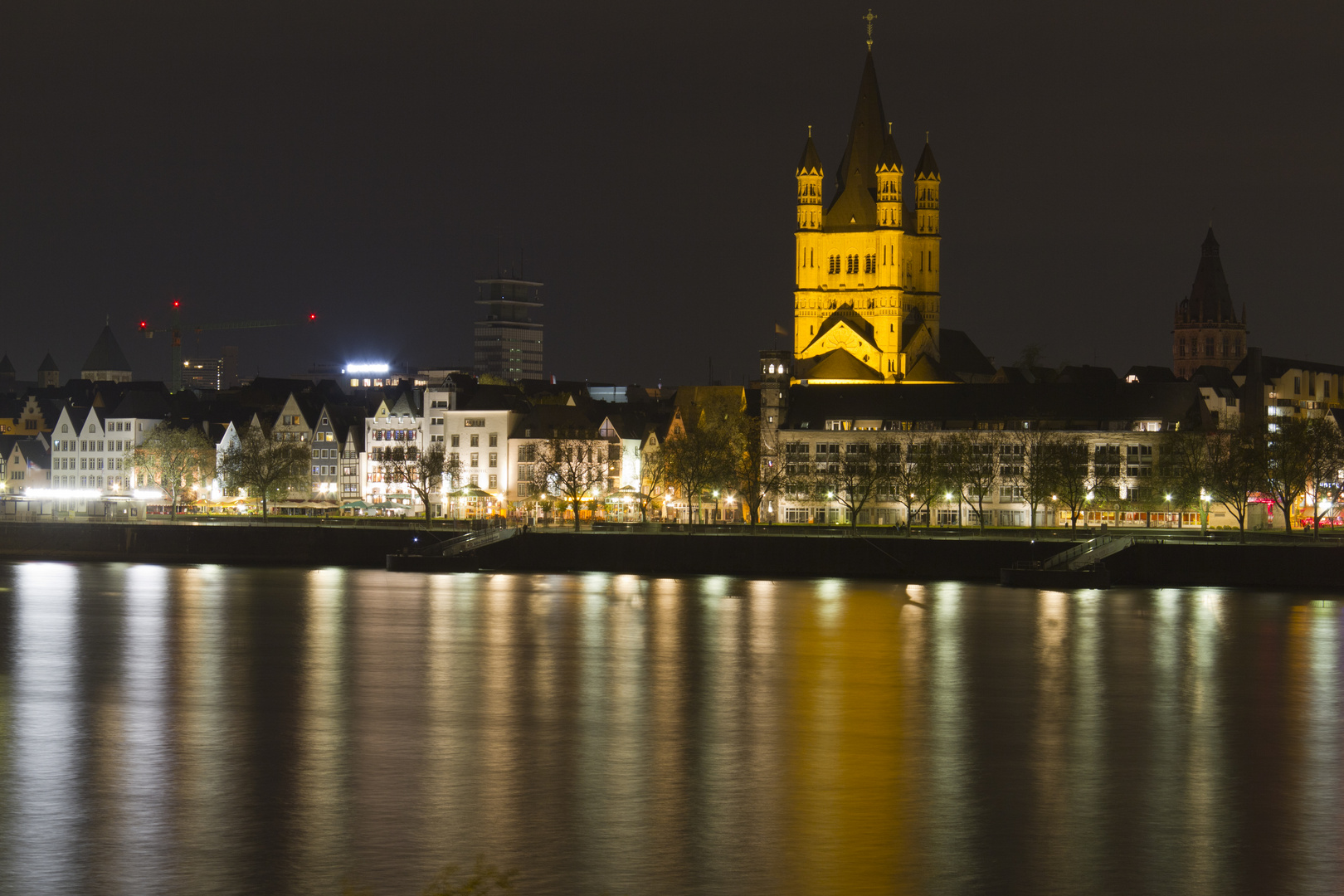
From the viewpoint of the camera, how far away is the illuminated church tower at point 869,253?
499ft

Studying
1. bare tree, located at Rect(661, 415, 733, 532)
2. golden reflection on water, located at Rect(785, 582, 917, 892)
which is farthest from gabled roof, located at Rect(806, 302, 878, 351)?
golden reflection on water, located at Rect(785, 582, 917, 892)

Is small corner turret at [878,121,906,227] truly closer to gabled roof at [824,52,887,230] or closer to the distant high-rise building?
gabled roof at [824,52,887,230]

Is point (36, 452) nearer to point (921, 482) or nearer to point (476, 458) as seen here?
point (476, 458)

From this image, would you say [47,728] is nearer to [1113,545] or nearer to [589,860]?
[589,860]

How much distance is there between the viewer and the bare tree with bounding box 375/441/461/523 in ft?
391

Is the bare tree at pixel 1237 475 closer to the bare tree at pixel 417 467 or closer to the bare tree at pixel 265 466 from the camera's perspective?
the bare tree at pixel 417 467

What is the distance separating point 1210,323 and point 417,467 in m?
106

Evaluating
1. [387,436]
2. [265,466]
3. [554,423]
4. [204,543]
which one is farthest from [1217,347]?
[204,543]

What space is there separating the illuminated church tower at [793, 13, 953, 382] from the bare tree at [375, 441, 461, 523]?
37.0 meters

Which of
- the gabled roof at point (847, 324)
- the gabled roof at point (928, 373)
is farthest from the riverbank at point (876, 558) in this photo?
the gabled roof at point (847, 324)

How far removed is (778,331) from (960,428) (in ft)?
114

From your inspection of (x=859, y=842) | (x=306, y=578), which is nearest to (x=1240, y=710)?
(x=859, y=842)

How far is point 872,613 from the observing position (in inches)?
2707

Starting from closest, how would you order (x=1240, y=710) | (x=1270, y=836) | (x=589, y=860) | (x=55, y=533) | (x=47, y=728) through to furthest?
(x=589, y=860)
(x=1270, y=836)
(x=47, y=728)
(x=1240, y=710)
(x=55, y=533)
